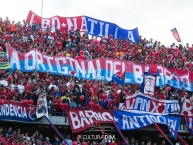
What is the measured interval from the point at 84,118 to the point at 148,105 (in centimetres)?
357

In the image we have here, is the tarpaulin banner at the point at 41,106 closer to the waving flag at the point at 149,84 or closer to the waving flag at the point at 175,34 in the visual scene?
the waving flag at the point at 149,84

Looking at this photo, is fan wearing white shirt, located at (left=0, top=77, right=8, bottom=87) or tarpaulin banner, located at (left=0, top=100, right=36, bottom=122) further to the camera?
fan wearing white shirt, located at (left=0, top=77, right=8, bottom=87)

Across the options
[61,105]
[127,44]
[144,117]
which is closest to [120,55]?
[127,44]

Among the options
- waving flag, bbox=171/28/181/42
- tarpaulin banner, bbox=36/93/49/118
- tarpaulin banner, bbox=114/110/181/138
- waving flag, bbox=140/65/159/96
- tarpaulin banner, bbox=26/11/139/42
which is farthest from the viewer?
waving flag, bbox=171/28/181/42

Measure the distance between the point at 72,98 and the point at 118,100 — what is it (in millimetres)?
2363

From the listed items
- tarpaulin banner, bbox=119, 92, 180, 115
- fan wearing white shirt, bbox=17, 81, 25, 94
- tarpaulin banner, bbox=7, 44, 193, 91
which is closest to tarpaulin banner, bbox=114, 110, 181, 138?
tarpaulin banner, bbox=119, 92, 180, 115

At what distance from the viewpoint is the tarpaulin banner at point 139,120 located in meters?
24.3

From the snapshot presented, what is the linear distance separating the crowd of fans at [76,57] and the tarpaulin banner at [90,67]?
0.39 meters

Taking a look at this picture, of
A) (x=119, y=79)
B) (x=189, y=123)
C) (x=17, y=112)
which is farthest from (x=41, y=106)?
(x=189, y=123)

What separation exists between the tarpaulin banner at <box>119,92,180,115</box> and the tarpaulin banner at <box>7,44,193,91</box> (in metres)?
2.05

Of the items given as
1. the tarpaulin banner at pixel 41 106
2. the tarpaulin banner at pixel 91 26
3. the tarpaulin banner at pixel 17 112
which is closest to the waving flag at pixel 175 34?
the tarpaulin banner at pixel 91 26

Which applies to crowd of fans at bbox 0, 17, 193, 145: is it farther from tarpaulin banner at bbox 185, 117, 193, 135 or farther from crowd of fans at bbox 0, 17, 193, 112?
tarpaulin banner at bbox 185, 117, 193, 135

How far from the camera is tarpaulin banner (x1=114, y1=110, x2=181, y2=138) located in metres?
24.3

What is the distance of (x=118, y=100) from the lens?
955 inches
